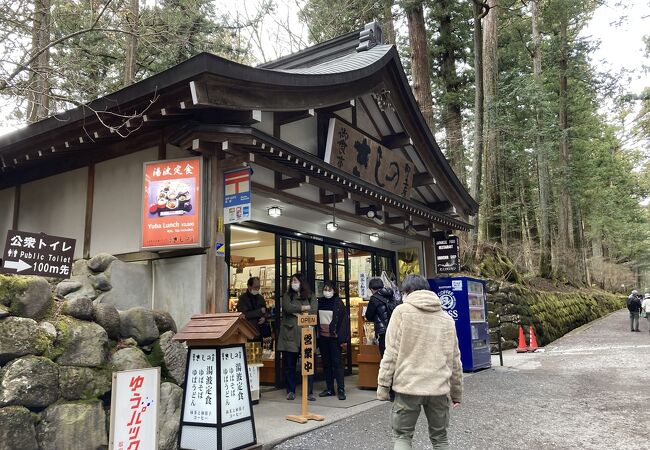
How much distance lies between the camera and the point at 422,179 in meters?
11.5

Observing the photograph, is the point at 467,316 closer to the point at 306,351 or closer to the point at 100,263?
the point at 306,351

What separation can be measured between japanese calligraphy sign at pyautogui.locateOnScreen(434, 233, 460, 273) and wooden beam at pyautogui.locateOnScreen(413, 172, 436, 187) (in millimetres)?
2137

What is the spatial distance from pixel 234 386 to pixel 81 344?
1510mm

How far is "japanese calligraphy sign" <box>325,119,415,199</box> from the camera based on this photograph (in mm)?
8602

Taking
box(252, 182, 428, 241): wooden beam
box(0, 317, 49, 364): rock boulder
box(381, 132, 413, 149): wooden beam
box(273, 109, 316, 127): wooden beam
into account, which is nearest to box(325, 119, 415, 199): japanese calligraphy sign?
box(381, 132, 413, 149): wooden beam

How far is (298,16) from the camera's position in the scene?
2062cm

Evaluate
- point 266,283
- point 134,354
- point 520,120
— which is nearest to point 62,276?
point 134,354

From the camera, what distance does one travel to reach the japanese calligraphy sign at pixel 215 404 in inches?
179

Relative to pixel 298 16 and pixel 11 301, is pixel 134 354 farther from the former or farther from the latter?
pixel 298 16

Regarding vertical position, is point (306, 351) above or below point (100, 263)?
below

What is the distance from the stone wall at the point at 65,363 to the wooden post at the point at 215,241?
873 millimetres

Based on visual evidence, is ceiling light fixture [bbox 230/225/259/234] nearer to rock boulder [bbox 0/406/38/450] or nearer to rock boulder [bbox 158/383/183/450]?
rock boulder [bbox 158/383/183/450]

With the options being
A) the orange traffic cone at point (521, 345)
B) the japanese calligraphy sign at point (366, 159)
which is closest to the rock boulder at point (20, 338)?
the japanese calligraphy sign at point (366, 159)

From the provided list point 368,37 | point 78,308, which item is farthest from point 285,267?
point 368,37
